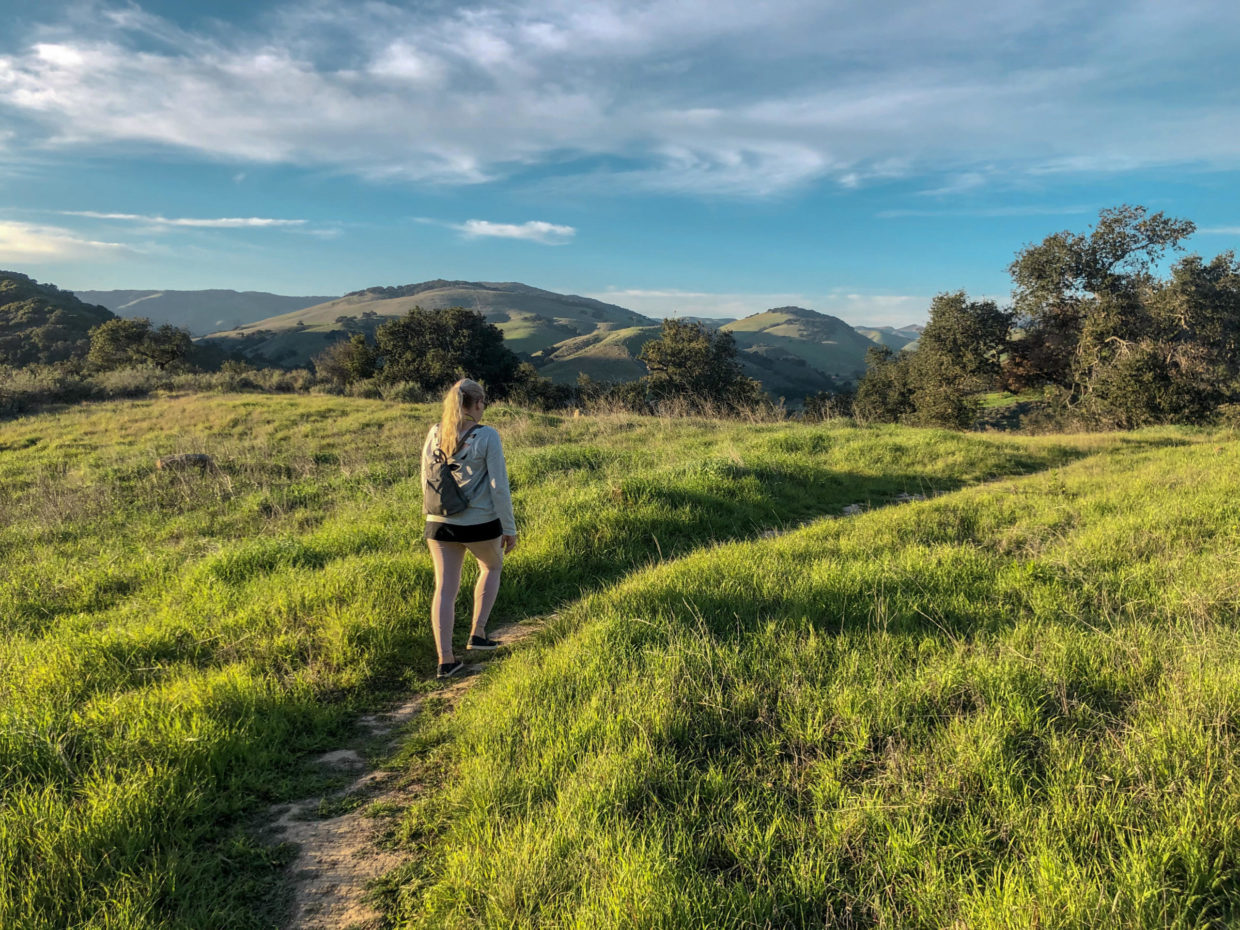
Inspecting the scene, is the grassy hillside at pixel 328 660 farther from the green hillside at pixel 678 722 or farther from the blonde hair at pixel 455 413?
the blonde hair at pixel 455 413

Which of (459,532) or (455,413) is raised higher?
(455,413)

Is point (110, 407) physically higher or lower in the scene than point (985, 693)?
higher

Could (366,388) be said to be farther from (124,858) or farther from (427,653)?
(124,858)

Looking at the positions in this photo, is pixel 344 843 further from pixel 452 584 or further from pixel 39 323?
pixel 39 323

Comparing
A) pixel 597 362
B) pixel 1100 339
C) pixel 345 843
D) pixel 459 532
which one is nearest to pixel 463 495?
pixel 459 532

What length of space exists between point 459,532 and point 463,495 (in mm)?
328

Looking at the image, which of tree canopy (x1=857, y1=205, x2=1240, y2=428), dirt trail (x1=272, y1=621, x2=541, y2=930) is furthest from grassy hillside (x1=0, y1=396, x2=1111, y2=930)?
tree canopy (x1=857, y1=205, x2=1240, y2=428)

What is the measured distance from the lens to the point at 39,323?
6519cm

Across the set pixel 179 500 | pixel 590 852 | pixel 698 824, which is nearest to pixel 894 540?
pixel 698 824

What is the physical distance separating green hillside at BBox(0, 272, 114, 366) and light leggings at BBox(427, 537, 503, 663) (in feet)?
214

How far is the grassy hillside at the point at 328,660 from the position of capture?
8.02 feet

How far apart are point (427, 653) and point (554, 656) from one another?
1397mm

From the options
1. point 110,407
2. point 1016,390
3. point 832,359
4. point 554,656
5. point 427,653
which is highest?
point 832,359

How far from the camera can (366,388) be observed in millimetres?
29328
